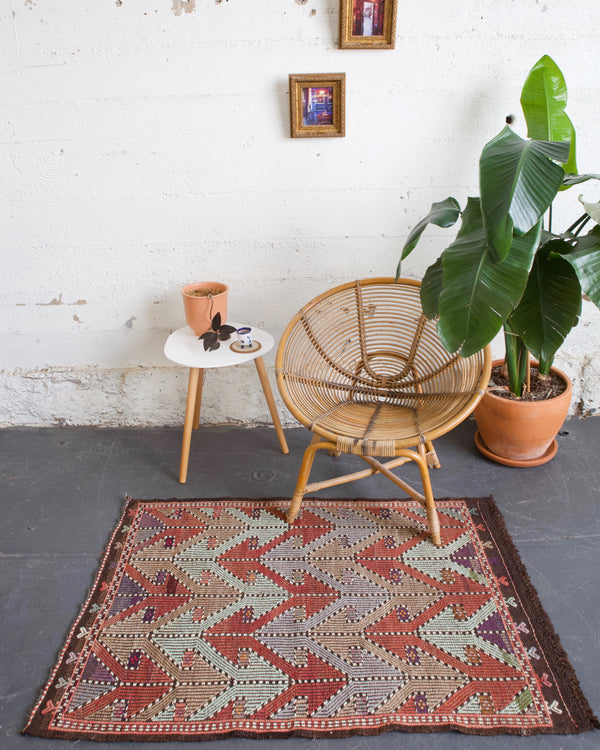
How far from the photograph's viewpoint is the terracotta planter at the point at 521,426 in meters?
2.04

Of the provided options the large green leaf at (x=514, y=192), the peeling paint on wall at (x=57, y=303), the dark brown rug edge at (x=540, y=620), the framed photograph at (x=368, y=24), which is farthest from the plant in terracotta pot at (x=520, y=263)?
the peeling paint on wall at (x=57, y=303)

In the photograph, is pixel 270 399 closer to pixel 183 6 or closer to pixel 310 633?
pixel 310 633

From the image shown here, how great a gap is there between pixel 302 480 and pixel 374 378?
0.48 metres

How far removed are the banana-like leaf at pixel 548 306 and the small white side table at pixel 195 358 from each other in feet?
2.98

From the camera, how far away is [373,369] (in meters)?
2.11

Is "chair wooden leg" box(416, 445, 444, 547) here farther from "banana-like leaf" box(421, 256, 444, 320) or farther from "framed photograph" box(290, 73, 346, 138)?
"framed photograph" box(290, 73, 346, 138)

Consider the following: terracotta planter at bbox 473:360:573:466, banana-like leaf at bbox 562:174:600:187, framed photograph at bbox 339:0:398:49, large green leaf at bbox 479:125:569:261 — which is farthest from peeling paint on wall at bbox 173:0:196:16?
terracotta planter at bbox 473:360:573:466

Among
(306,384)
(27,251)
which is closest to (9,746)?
(306,384)

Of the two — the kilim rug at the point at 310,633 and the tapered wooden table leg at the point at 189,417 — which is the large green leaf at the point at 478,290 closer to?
the kilim rug at the point at 310,633

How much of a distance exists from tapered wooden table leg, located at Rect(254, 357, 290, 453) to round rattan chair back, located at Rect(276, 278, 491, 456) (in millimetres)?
216

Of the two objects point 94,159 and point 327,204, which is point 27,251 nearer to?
point 94,159

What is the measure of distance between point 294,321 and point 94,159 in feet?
3.31

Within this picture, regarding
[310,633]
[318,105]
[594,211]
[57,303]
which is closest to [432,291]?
[594,211]

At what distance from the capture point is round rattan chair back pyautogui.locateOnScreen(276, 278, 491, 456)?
1732 mm
